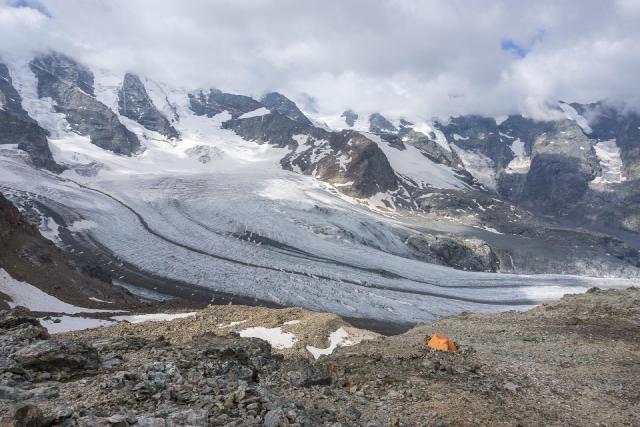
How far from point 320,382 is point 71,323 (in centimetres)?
1741

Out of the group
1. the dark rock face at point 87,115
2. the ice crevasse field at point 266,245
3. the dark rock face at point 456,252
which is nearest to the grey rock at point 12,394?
Answer: the ice crevasse field at point 266,245

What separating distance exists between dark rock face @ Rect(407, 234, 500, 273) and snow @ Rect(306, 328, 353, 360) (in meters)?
64.4

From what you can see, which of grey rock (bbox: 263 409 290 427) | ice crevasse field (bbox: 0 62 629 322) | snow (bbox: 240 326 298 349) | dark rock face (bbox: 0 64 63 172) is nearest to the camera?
grey rock (bbox: 263 409 290 427)

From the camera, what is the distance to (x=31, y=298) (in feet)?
96.1

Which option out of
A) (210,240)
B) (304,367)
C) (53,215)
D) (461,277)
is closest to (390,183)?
(461,277)

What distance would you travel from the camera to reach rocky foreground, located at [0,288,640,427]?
23.6ft

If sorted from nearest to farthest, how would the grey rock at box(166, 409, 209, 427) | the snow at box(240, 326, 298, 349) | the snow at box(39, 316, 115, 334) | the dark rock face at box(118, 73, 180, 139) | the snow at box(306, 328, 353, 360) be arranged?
the grey rock at box(166, 409, 209, 427) < the snow at box(306, 328, 353, 360) < the snow at box(240, 326, 298, 349) < the snow at box(39, 316, 115, 334) < the dark rock face at box(118, 73, 180, 139)

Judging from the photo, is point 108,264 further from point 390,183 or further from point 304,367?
point 390,183

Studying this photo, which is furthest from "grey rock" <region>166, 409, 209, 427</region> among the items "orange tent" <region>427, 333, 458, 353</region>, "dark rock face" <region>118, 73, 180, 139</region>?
"dark rock face" <region>118, 73, 180, 139</region>

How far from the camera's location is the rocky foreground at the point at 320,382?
718 cm

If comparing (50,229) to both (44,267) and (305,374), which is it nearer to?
(44,267)

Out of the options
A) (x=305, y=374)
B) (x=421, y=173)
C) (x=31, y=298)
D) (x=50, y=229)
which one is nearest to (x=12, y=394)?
(x=305, y=374)

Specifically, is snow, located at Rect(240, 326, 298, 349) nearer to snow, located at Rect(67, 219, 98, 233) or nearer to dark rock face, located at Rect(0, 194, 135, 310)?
dark rock face, located at Rect(0, 194, 135, 310)

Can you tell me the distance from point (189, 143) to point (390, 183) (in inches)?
2928
